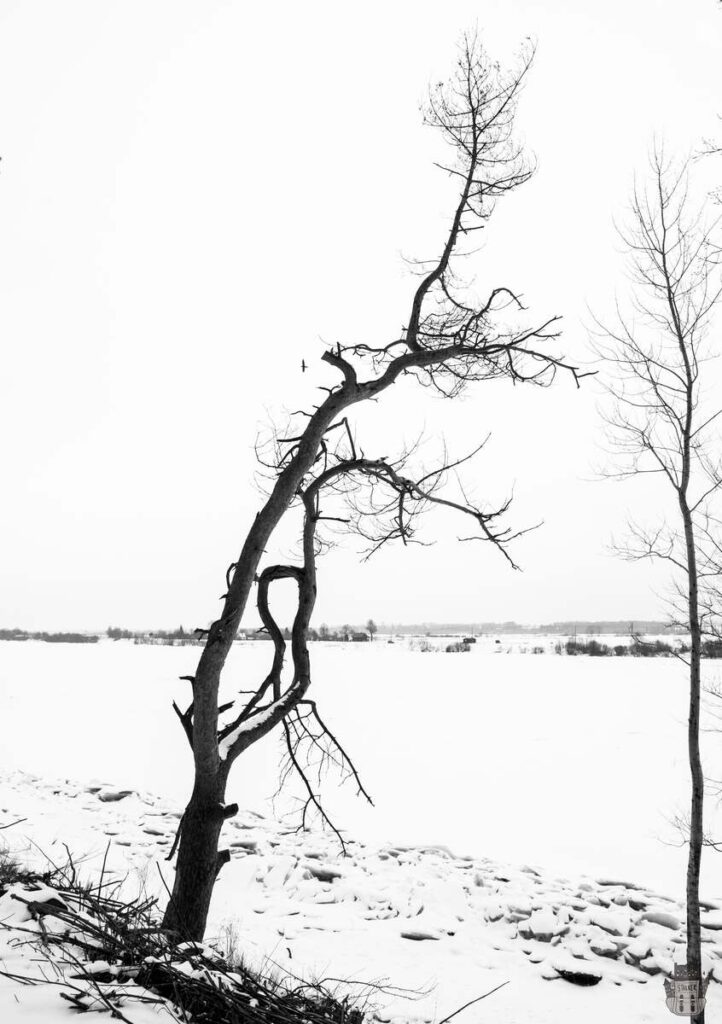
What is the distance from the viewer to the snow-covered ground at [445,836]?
7.12 metres

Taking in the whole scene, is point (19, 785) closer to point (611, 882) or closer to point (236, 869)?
point (236, 869)

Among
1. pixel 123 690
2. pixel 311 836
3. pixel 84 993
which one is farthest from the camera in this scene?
pixel 123 690

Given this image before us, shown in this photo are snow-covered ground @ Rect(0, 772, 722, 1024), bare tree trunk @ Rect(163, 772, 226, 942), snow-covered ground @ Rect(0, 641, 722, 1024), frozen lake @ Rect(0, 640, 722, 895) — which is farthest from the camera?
frozen lake @ Rect(0, 640, 722, 895)

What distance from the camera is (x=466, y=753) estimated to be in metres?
17.2

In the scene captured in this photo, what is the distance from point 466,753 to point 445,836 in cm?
560

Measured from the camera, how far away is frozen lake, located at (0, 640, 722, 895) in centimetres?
1162

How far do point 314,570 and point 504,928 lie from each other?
524cm

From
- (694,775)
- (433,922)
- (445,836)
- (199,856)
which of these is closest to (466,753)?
(445,836)

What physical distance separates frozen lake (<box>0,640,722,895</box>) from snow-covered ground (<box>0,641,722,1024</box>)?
0.24ft

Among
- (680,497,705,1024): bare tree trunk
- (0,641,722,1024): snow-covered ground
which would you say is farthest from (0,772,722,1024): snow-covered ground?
(680,497,705,1024): bare tree trunk

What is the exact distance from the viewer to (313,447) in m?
5.71

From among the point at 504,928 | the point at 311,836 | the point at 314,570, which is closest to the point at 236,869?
the point at 311,836

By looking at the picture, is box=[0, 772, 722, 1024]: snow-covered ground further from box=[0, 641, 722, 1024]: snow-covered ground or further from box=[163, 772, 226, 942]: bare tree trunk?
box=[163, 772, 226, 942]: bare tree trunk

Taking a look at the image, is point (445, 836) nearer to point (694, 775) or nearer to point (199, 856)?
point (694, 775)
